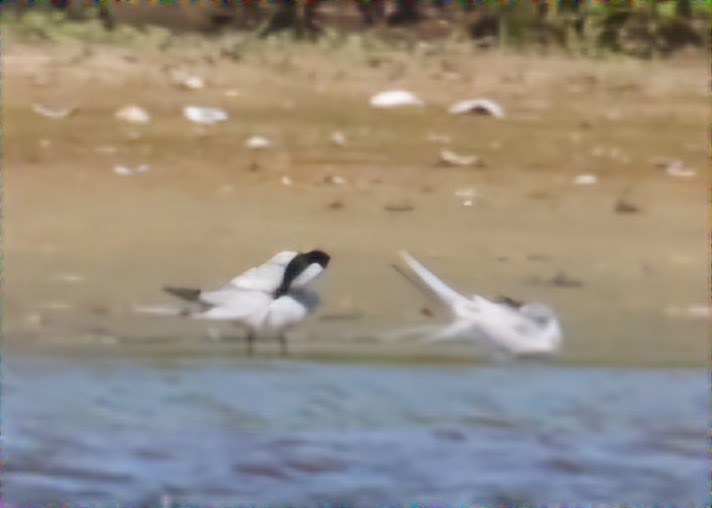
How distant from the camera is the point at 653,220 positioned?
4199 mm

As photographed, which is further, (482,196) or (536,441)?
(482,196)

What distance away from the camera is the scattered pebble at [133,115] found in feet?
14.7

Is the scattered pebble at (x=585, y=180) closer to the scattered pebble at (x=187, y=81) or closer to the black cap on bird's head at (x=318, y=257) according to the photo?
the black cap on bird's head at (x=318, y=257)

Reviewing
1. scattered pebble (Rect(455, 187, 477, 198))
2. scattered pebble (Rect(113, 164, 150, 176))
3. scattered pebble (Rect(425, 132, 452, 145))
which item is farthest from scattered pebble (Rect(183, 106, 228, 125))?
scattered pebble (Rect(455, 187, 477, 198))

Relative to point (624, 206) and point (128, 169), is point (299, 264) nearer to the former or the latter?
point (128, 169)

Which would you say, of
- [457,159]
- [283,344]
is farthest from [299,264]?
[457,159]

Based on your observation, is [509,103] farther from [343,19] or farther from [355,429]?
[355,429]

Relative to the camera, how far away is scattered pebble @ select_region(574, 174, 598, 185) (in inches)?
171

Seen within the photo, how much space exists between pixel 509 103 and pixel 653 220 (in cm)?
60

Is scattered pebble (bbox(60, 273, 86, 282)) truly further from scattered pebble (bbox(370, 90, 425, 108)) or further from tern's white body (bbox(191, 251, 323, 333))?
scattered pebble (bbox(370, 90, 425, 108))

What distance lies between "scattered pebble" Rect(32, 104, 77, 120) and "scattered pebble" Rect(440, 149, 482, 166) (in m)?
1.03

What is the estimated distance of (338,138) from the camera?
4445mm

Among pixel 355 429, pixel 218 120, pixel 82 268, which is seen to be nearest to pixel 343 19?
pixel 218 120

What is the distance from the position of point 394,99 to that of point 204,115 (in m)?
0.53
